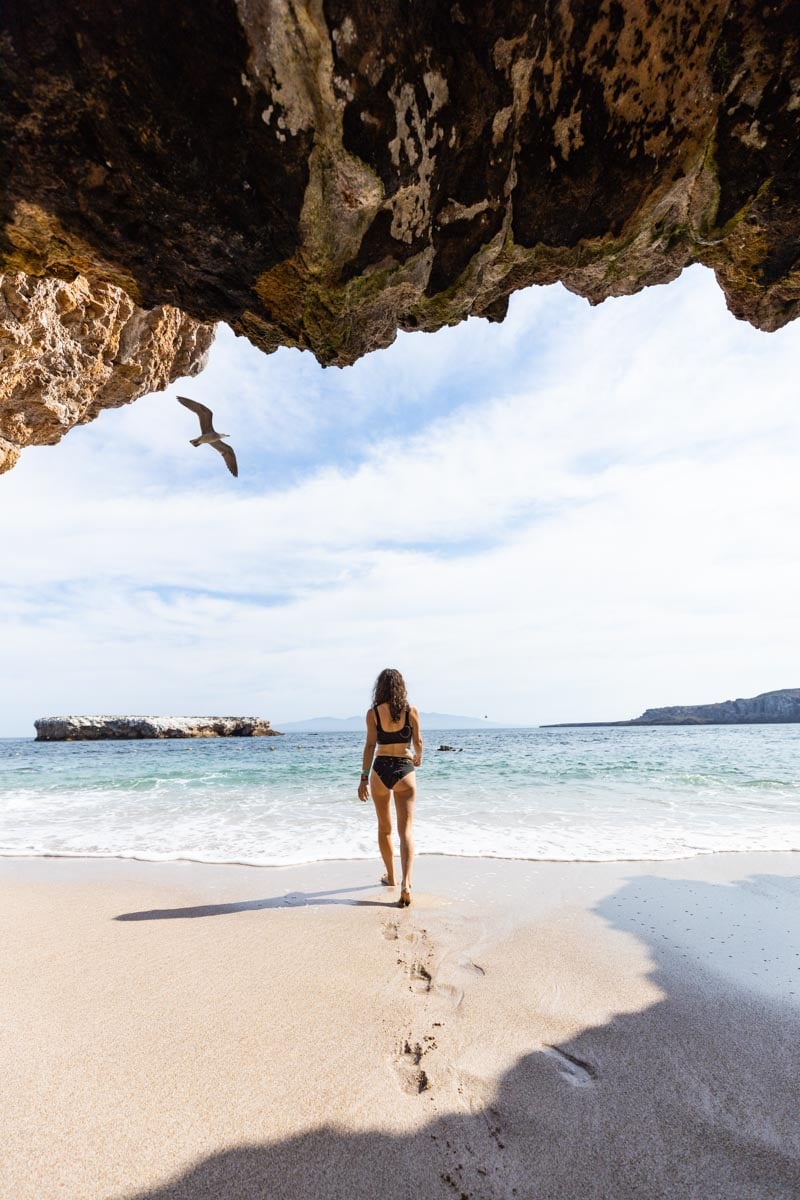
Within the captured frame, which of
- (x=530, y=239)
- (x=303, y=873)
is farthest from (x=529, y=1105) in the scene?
(x=530, y=239)

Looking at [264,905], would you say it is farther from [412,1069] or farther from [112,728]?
[112,728]

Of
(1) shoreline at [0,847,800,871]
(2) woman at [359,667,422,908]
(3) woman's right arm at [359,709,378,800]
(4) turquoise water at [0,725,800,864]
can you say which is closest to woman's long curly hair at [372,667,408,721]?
(2) woman at [359,667,422,908]

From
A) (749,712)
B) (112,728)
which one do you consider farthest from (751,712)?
(112,728)

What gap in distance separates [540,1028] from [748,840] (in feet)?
17.0

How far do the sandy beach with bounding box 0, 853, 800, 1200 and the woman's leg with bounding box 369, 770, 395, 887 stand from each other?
22.9 inches

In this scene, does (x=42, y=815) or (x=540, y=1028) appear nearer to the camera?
(x=540, y=1028)

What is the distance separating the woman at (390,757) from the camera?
468 centimetres

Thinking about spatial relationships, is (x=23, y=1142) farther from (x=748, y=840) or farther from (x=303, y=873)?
(x=748, y=840)

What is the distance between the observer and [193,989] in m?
2.91

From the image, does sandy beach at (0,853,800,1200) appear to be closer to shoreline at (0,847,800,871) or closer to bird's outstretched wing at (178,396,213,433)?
shoreline at (0,847,800,871)

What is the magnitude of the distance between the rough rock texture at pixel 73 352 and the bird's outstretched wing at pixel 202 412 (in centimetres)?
80

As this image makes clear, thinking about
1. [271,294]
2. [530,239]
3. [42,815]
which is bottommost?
[42,815]

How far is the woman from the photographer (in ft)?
15.4

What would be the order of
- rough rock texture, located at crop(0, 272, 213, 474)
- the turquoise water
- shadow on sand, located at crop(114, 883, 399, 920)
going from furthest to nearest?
the turquoise water
rough rock texture, located at crop(0, 272, 213, 474)
shadow on sand, located at crop(114, 883, 399, 920)
